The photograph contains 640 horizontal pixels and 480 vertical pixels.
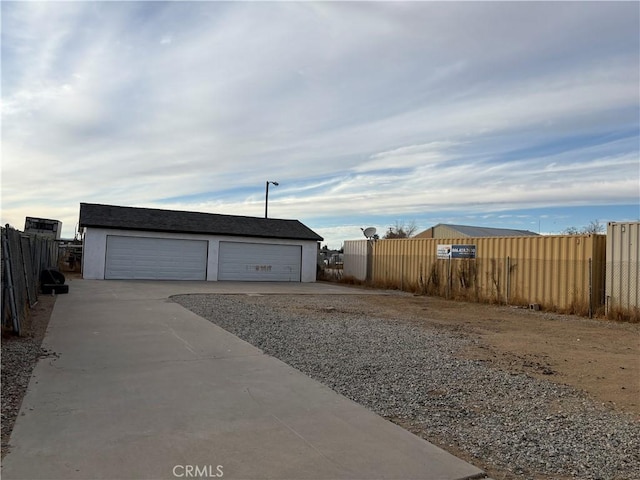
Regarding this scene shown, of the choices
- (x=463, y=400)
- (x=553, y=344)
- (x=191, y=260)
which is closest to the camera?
(x=463, y=400)

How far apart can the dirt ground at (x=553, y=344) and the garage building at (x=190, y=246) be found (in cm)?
1201

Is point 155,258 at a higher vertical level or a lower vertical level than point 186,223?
lower

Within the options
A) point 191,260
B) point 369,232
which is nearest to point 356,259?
point 369,232

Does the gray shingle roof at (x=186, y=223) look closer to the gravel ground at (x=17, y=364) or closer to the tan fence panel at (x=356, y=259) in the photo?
the tan fence panel at (x=356, y=259)

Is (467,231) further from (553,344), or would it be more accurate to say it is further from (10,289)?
(10,289)

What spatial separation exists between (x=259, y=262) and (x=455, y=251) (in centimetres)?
1144

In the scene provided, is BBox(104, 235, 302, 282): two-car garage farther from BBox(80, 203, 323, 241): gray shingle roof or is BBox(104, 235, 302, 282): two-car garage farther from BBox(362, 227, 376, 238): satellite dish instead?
BBox(362, 227, 376, 238): satellite dish

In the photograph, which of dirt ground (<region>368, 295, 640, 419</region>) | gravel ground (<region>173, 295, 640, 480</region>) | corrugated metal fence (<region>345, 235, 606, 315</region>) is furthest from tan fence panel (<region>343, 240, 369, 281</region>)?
gravel ground (<region>173, 295, 640, 480</region>)

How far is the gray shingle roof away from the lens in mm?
24922

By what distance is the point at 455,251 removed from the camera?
2128 centimetres

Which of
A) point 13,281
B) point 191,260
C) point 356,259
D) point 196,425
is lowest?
point 196,425

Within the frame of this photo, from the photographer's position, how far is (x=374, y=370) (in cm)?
719

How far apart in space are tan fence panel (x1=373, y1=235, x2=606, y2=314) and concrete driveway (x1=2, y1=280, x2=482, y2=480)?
12.5 metres

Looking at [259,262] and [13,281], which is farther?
[259,262]
